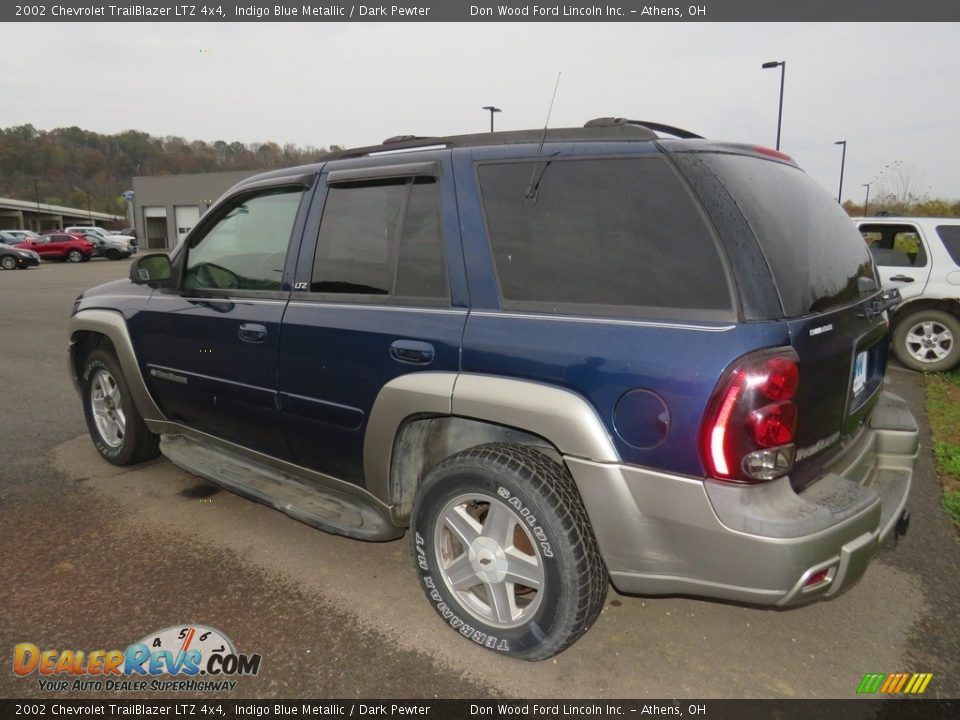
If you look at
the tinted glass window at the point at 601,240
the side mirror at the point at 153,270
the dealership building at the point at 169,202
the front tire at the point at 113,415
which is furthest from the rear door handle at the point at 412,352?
the dealership building at the point at 169,202

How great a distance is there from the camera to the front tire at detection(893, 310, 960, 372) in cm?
727

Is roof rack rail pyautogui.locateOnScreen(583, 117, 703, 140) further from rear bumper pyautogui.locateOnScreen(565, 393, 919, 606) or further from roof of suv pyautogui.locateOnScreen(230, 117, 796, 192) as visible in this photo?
rear bumper pyautogui.locateOnScreen(565, 393, 919, 606)

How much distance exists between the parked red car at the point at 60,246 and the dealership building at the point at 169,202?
18312 millimetres

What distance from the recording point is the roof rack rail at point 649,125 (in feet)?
8.00

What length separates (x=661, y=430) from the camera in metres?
2.00

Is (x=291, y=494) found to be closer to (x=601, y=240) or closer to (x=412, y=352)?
(x=412, y=352)

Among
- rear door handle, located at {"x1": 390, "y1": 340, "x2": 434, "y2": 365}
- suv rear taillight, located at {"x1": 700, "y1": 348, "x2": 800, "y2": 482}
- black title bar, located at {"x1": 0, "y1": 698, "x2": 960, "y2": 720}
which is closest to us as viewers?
suv rear taillight, located at {"x1": 700, "y1": 348, "x2": 800, "y2": 482}

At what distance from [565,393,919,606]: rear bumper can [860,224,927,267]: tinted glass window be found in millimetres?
6416

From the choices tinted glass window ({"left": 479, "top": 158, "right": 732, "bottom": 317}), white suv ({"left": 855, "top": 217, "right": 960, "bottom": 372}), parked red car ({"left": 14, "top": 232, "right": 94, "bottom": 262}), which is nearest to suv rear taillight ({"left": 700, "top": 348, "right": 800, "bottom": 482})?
tinted glass window ({"left": 479, "top": 158, "right": 732, "bottom": 317})

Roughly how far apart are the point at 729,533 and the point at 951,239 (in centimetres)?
715

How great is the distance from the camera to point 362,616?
2.77 metres

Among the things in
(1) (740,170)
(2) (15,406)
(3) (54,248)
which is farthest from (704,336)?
(3) (54,248)

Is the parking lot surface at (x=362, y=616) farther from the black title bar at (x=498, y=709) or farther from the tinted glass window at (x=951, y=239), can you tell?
the tinted glass window at (x=951, y=239)

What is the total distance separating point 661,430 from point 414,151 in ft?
5.53
